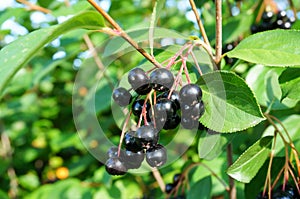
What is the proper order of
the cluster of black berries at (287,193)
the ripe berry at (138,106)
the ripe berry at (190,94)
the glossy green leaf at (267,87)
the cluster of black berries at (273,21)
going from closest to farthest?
the ripe berry at (190,94) → the ripe berry at (138,106) → the cluster of black berries at (287,193) → the glossy green leaf at (267,87) → the cluster of black berries at (273,21)

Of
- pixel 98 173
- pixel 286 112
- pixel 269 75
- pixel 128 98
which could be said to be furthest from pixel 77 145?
pixel 128 98

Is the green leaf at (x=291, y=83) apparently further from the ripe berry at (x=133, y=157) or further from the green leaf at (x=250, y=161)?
the ripe berry at (x=133, y=157)

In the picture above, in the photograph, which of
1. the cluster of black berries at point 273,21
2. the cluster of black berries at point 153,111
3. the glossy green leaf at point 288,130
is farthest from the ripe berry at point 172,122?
the cluster of black berries at point 273,21

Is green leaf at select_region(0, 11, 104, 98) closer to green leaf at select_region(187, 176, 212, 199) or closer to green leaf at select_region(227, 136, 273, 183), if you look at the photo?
green leaf at select_region(227, 136, 273, 183)

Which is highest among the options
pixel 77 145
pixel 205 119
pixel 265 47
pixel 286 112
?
pixel 265 47

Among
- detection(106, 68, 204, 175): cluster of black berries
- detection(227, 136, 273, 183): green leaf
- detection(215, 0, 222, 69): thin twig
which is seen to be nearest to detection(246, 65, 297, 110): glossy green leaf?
detection(227, 136, 273, 183): green leaf

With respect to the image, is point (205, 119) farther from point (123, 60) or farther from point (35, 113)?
point (35, 113)
